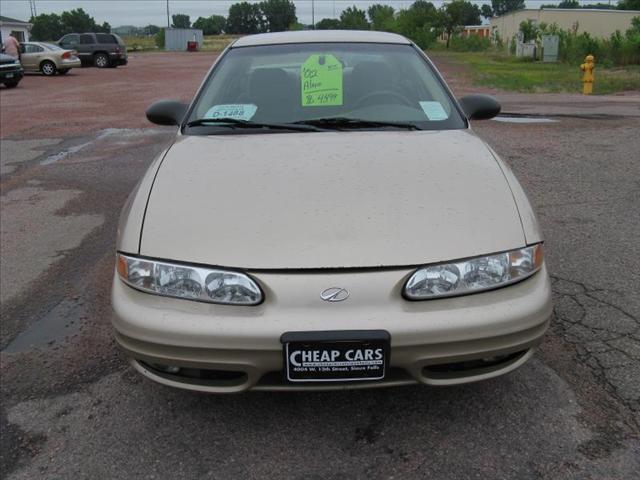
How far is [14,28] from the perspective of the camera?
53.8 m

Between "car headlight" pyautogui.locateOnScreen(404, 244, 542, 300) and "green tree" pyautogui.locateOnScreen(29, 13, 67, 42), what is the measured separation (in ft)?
309

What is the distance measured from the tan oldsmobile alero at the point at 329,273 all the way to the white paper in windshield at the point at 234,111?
59 cm

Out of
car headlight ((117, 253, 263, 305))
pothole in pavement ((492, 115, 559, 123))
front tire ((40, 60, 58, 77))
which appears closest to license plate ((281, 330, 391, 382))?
car headlight ((117, 253, 263, 305))

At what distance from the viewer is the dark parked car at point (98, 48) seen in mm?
32500

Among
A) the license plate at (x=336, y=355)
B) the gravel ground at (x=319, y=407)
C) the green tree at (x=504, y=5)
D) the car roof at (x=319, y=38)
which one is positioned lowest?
the gravel ground at (x=319, y=407)

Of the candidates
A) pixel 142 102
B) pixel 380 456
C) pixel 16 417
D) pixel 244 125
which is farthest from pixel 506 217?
pixel 142 102

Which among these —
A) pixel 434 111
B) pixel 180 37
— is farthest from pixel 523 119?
pixel 180 37

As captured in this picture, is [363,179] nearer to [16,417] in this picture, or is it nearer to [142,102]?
[16,417]

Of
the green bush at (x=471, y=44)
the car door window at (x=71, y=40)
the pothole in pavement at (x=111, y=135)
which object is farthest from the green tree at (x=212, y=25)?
the pothole in pavement at (x=111, y=135)

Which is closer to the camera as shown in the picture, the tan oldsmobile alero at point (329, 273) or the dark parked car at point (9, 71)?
the tan oldsmobile alero at point (329, 273)

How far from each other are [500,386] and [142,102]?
13.8m

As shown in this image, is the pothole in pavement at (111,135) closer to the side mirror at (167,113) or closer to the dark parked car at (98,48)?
the side mirror at (167,113)

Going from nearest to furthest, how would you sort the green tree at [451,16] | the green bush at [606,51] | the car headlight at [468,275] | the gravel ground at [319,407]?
the car headlight at [468,275] < the gravel ground at [319,407] < the green bush at [606,51] < the green tree at [451,16]

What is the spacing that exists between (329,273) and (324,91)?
167 cm
